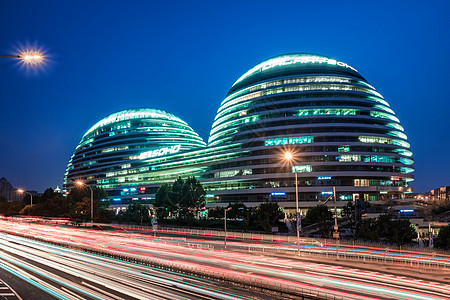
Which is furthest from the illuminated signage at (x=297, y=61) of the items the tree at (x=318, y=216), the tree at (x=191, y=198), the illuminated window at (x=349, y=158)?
the tree at (x=318, y=216)

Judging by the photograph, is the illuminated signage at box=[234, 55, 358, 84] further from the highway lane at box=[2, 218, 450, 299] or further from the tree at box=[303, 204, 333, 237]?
the highway lane at box=[2, 218, 450, 299]

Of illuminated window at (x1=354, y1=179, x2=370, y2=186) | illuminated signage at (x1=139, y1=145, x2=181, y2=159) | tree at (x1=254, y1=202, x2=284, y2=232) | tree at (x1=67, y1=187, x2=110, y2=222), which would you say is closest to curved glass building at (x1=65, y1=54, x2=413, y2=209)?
illuminated window at (x1=354, y1=179, x2=370, y2=186)

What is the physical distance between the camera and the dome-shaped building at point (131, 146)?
523ft

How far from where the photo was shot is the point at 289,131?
10550 cm

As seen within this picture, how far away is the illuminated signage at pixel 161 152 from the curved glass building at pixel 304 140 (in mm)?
21914

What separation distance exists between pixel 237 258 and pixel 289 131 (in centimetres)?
7506

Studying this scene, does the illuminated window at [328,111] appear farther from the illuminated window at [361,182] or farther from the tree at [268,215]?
the tree at [268,215]

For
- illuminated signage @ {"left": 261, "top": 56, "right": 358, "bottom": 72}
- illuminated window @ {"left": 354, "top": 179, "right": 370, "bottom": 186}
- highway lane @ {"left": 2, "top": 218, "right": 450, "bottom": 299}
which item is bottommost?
highway lane @ {"left": 2, "top": 218, "right": 450, "bottom": 299}

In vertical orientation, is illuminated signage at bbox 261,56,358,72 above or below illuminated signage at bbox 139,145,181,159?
above

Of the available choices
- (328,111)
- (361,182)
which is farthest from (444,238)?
(328,111)

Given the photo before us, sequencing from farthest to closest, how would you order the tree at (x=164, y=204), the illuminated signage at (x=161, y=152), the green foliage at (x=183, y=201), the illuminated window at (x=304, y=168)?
the illuminated signage at (x=161, y=152), the illuminated window at (x=304, y=168), the green foliage at (x=183, y=201), the tree at (x=164, y=204)

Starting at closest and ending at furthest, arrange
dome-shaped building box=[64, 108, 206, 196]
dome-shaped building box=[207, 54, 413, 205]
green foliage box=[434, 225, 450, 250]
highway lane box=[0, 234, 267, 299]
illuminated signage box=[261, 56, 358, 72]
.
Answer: highway lane box=[0, 234, 267, 299], green foliage box=[434, 225, 450, 250], dome-shaped building box=[207, 54, 413, 205], illuminated signage box=[261, 56, 358, 72], dome-shaped building box=[64, 108, 206, 196]

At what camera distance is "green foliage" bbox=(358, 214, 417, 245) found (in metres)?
53.7

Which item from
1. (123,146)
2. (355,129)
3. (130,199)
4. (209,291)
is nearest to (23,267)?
(209,291)
